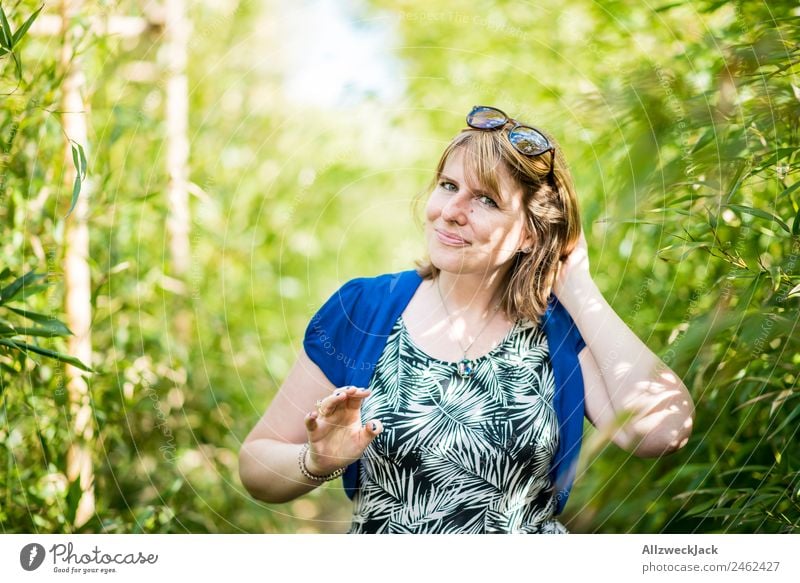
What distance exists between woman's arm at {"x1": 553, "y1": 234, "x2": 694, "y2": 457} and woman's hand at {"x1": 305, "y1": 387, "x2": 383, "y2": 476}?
1.22ft

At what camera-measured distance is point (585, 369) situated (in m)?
1.31

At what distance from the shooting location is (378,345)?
131 cm

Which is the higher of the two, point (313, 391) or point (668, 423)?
point (313, 391)

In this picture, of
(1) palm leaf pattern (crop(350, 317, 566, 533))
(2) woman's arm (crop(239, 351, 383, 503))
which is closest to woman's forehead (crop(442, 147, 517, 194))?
(1) palm leaf pattern (crop(350, 317, 566, 533))

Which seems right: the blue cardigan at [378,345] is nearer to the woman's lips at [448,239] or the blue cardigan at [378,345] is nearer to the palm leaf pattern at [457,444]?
the palm leaf pattern at [457,444]

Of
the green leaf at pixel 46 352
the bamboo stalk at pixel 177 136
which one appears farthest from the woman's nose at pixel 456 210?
the bamboo stalk at pixel 177 136

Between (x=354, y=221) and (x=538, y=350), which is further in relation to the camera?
(x=354, y=221)

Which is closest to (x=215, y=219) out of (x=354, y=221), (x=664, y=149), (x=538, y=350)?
(x=354, y=221)

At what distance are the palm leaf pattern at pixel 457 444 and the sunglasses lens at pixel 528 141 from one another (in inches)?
12.3

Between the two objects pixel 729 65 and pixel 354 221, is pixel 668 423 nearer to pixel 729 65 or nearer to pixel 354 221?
pixel 729 65

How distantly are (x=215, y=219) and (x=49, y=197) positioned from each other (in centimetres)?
107

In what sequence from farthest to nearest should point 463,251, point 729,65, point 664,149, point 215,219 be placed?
point 215,219 → point 664,149 → point 729,65 → point 463,251

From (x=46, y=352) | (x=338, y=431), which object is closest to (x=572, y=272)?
(x=338, y=431)

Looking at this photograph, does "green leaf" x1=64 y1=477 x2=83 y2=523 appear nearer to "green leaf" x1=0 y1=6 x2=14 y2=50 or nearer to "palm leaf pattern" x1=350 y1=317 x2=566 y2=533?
"palm leaf pattern" x1=350 y1=317 x2=566 y2=533
